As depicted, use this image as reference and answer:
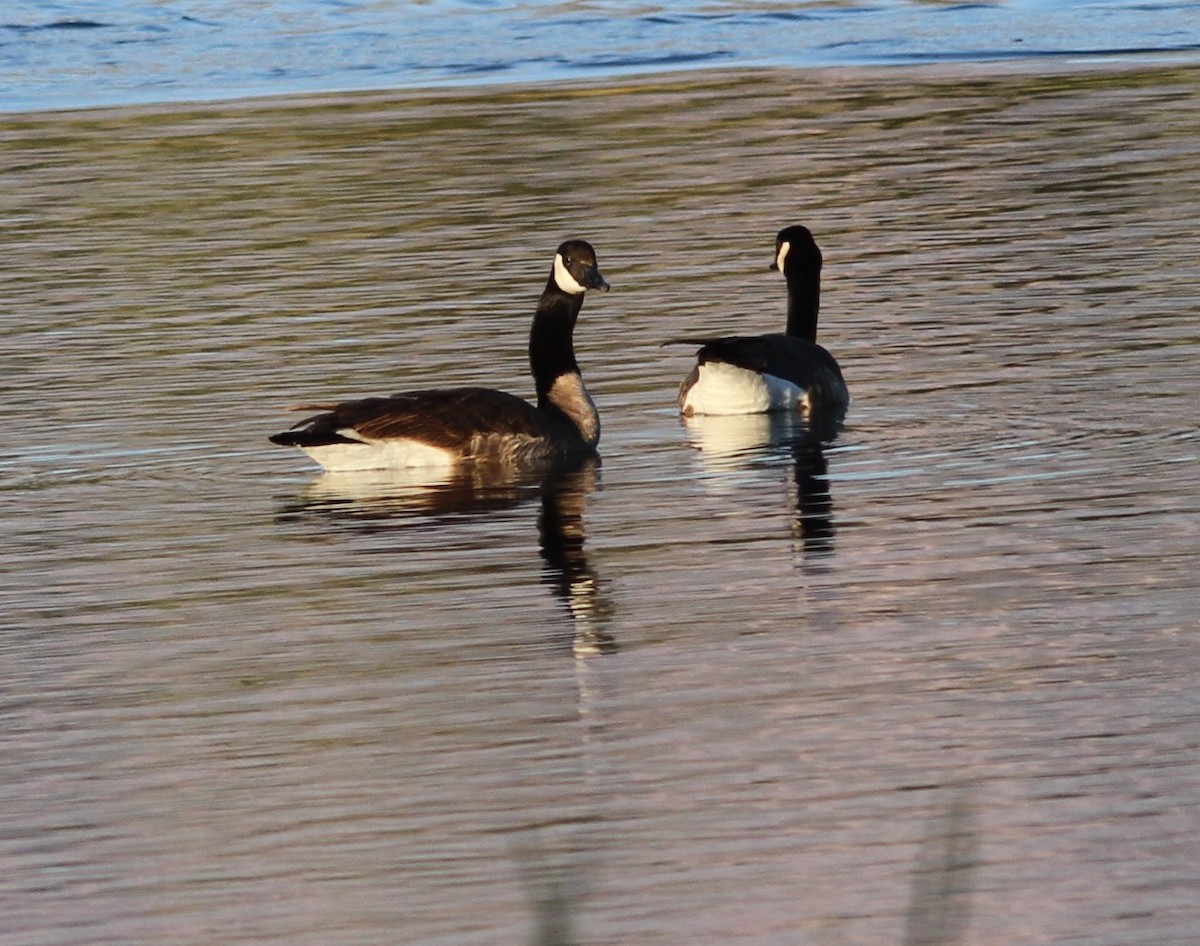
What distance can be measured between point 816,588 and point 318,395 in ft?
19.9

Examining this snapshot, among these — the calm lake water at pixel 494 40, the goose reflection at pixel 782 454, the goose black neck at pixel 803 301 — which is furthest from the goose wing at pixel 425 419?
the calm lake water at pixel 494 40

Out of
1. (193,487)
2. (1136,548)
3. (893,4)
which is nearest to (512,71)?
(893,4)

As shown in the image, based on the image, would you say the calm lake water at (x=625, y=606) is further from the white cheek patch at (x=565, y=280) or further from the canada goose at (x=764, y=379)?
the white cheek patch at (x=565, y=280)

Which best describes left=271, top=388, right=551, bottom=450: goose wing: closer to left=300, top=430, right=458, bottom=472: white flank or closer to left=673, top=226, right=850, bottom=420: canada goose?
left=300, top=430, right=458, bottom=472: white flank

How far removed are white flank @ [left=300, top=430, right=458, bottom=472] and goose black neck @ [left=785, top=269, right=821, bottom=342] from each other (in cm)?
377

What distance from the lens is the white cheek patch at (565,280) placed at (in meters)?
13.6

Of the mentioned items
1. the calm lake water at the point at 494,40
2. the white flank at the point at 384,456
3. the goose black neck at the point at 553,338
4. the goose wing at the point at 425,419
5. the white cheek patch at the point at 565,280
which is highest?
the calm lake water at the point at 494,40

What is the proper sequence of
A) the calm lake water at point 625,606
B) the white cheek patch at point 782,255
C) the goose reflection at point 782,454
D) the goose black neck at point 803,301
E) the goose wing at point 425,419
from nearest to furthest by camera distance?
1. the calm lake water at point 625,606
2. the goose reflection at point 782,454
3. the goose wing at point 425,419
4. the goose black neck at point 803,301
5. the white cheek patch at point 782,255

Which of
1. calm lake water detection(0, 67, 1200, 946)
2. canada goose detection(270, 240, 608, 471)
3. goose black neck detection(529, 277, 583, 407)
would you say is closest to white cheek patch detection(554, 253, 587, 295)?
goose black neck detection(529, 277, 583, 407)

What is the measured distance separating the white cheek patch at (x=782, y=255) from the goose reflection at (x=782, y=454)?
180 centimetres

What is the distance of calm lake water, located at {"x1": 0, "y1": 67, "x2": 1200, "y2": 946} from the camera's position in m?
6.18

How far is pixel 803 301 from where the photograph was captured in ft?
52.1

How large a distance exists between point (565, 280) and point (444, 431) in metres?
1.46

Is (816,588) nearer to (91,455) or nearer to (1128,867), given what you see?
(1128,867)
